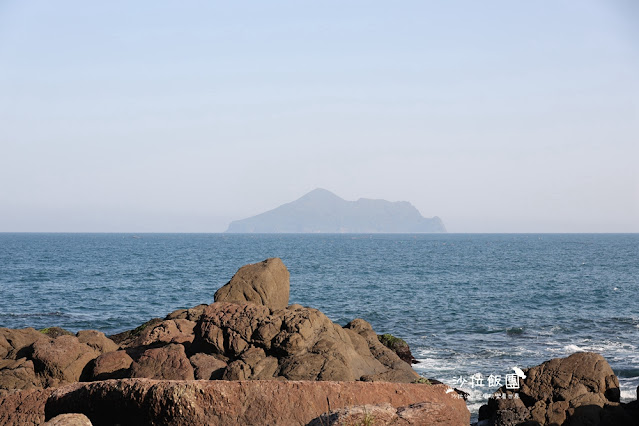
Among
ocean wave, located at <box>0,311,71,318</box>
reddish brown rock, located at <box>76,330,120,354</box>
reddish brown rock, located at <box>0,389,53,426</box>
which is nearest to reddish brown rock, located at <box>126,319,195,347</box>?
reddish brown rock, located at <box>76,330,120,354</box>

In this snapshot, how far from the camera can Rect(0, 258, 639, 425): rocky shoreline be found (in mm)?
8789

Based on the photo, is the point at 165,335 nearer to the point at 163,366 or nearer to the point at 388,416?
the point at 163,366

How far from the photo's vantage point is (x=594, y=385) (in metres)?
15.8

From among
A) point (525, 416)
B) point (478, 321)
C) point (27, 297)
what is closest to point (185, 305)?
point (27, 297)

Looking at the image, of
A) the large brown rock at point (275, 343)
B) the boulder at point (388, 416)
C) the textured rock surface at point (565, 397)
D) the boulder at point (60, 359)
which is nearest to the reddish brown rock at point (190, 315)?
the large brown rock at point (275, 343)

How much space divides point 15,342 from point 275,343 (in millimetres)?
9733

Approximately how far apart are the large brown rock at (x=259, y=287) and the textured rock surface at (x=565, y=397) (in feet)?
30.8

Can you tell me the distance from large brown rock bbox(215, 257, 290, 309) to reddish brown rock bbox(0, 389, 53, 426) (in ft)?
40.7

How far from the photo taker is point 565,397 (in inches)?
612

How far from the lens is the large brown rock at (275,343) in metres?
16.0

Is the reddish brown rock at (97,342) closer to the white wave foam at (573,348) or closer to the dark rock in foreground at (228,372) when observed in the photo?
the dark rock in foreground at (228,372)

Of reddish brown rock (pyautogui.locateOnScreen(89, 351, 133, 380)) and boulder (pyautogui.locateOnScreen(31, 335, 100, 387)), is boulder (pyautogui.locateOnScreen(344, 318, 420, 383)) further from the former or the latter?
boulder (pyautogui.locateOnScreen(31, 335, 100, 387))

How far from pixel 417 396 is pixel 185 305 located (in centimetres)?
3850

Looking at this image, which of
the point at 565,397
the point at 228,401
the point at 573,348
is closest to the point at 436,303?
the point at 573,348
